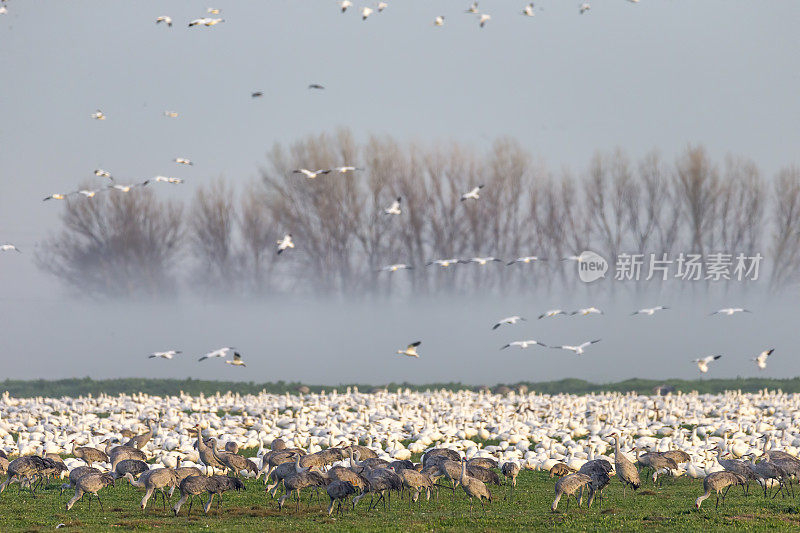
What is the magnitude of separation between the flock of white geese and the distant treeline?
949cm

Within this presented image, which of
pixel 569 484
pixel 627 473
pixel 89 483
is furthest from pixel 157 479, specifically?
pixel 627 473

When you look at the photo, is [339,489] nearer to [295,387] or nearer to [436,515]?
[436,515]

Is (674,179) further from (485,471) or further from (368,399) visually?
(485,471)

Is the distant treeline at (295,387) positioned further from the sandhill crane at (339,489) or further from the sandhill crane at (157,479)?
the sandhill crane at (339,489)

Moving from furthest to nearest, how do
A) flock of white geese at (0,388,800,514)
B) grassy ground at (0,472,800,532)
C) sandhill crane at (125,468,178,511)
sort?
flock of white geese at (0,388,800,514), sandhill crane at (125,468,178,511), grassy ground at (0,472,800,532)

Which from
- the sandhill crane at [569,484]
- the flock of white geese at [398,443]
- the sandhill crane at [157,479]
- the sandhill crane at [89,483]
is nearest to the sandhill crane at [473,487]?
the flock of white geese at [398,443]

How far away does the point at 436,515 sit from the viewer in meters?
22.4

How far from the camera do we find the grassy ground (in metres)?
20.9

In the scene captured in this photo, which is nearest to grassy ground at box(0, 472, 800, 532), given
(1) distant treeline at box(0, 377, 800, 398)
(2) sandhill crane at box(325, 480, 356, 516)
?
(2) sandhill crane at box(325, 480, 356, 516)

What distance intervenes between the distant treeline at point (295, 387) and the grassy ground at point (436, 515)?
43428 millimetres

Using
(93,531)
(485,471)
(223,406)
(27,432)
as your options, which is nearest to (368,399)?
Result: (223,406)

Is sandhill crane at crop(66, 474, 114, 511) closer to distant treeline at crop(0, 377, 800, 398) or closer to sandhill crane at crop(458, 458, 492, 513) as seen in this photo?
sandhill crane at crop(458, 458, 492, 513)

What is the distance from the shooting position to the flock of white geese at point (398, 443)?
76.8 ft

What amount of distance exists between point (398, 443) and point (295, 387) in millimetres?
38746
